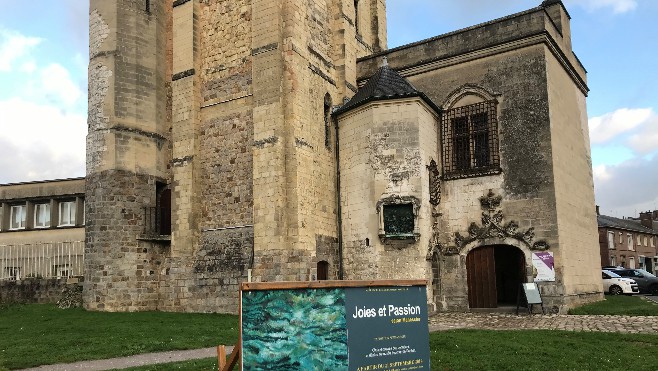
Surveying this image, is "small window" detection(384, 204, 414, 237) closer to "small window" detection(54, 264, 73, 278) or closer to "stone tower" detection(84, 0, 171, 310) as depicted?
"stone tower" detection(84, 0, 171, 310)

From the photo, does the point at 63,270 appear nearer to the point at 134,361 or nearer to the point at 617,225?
the point at 134,361

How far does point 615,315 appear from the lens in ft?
52.1

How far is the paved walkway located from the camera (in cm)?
967

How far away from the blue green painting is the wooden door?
13404mm

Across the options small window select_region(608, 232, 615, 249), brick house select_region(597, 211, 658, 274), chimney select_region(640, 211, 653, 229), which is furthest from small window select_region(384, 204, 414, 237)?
chimney select_region(640, 211, 653, 229)

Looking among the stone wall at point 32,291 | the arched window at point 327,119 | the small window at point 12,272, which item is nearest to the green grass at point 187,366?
the arched window at point 327,119

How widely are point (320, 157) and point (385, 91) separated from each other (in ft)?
9.82

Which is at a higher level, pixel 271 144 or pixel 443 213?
pixel 271 144

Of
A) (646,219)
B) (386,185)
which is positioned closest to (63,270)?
(386,185)

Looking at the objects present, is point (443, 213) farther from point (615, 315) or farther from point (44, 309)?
point (44, 309)

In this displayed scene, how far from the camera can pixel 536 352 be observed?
9.66m

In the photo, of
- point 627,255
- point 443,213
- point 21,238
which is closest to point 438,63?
point 443,213

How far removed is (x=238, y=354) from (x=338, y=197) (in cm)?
1370

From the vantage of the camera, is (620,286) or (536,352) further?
(620,286)
